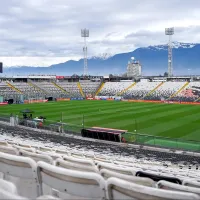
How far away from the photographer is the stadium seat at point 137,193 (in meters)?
2.37

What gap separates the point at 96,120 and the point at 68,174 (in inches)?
1521

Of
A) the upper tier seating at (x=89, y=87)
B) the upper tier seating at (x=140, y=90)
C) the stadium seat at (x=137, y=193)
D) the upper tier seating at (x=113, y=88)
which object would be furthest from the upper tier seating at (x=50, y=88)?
the stadium seat at (x=137, y=193)

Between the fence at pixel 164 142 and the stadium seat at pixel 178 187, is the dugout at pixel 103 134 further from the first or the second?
the stadium seat at pixel 178 187

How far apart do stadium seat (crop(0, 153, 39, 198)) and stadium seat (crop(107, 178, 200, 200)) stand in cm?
105

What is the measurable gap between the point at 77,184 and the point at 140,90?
88.1 metres

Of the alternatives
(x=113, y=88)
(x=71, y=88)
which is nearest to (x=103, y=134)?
(x=113, y=88)

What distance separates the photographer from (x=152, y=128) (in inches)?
1339

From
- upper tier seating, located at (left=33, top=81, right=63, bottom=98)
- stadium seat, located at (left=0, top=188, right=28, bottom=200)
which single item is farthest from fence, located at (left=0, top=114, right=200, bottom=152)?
upper tier seating, located at (left=33, top=81, right=63, bottom=98)

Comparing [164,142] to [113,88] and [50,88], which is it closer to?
[50,88]

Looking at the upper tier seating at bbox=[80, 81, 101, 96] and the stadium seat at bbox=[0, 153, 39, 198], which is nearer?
the stadium seat at bbox=[0, 153, 39, 198]

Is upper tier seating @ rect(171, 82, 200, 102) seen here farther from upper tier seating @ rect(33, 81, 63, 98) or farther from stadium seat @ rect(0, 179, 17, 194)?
stadium seat @ rect(0, 179, 17, 194)

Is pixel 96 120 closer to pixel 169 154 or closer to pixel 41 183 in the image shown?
pixel 169 154

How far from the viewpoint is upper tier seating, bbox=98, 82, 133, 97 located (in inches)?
3698

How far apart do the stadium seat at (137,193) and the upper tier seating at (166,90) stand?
2982 inches
